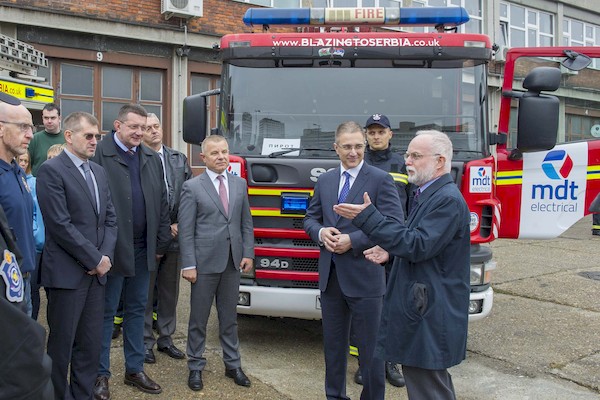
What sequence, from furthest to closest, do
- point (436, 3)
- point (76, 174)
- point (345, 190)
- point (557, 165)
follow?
point (436, 3), point (557, 165), point (345, 190), point (76, 174)

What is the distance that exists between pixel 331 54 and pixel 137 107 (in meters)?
1.70

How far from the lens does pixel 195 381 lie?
167 inches

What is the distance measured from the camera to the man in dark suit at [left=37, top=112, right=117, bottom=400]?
351 cm

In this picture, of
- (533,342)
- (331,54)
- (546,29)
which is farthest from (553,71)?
(546,29)

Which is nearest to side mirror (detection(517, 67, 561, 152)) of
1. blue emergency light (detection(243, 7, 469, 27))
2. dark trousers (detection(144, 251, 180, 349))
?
blue emergency light (detection(243, 7, 469, 27))

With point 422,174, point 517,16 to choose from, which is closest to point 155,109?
point 422,174

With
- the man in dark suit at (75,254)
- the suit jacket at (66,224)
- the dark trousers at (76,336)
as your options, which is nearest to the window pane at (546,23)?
the man in dark suit at (75,254)

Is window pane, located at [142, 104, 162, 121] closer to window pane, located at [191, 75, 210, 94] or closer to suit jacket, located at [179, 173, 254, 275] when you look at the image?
window pane, located at [191, 75, 210, 94]

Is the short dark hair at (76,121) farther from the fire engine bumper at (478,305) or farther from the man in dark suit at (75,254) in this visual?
the fire engine bumper at (478,305)

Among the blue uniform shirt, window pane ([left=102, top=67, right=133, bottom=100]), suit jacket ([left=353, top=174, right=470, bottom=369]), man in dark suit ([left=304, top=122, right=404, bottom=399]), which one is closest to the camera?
suit jacket ([left=353, top=174, right=470, bottom=369])

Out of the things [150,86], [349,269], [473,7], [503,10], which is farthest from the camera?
[503,10]

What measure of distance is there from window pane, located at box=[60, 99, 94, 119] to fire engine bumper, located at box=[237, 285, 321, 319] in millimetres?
8568

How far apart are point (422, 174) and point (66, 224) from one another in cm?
205

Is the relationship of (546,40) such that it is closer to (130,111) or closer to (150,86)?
(150,86)
